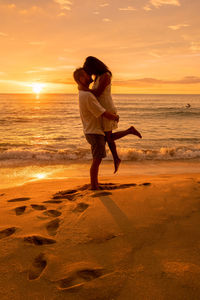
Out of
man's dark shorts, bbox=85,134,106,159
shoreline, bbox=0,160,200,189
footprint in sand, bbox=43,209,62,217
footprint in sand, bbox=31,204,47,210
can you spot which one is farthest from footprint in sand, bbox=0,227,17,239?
shoreline, bbox=0,160,200,189

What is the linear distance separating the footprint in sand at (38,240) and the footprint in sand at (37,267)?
0.17m

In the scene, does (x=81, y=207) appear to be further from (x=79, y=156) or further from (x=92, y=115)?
(x=79, y=156)

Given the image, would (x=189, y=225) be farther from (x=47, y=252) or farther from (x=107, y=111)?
(x=107, y=111)

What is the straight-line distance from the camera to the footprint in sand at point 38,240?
2111mm

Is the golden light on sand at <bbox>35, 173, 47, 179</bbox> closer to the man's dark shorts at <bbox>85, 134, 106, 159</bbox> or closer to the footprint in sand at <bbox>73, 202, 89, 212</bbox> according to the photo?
the man's dark shorts at <bbox>85, 134, 106, 159</bbox>

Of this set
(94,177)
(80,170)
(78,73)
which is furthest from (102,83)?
(80,170)

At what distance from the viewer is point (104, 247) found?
6.59 feet

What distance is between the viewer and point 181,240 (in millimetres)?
2045

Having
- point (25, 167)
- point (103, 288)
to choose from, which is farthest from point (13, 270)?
point (25, 167)

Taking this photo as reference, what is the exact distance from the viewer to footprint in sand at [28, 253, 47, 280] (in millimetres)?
1716

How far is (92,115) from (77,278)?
8.37 ft

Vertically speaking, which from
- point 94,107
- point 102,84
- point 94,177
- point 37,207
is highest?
point 102,84

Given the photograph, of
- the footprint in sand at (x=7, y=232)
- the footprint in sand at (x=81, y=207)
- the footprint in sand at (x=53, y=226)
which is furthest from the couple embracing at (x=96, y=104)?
the footprint in sand at (x=7, y=232)

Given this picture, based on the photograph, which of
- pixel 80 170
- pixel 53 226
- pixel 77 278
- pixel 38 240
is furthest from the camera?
pixel 80 170
